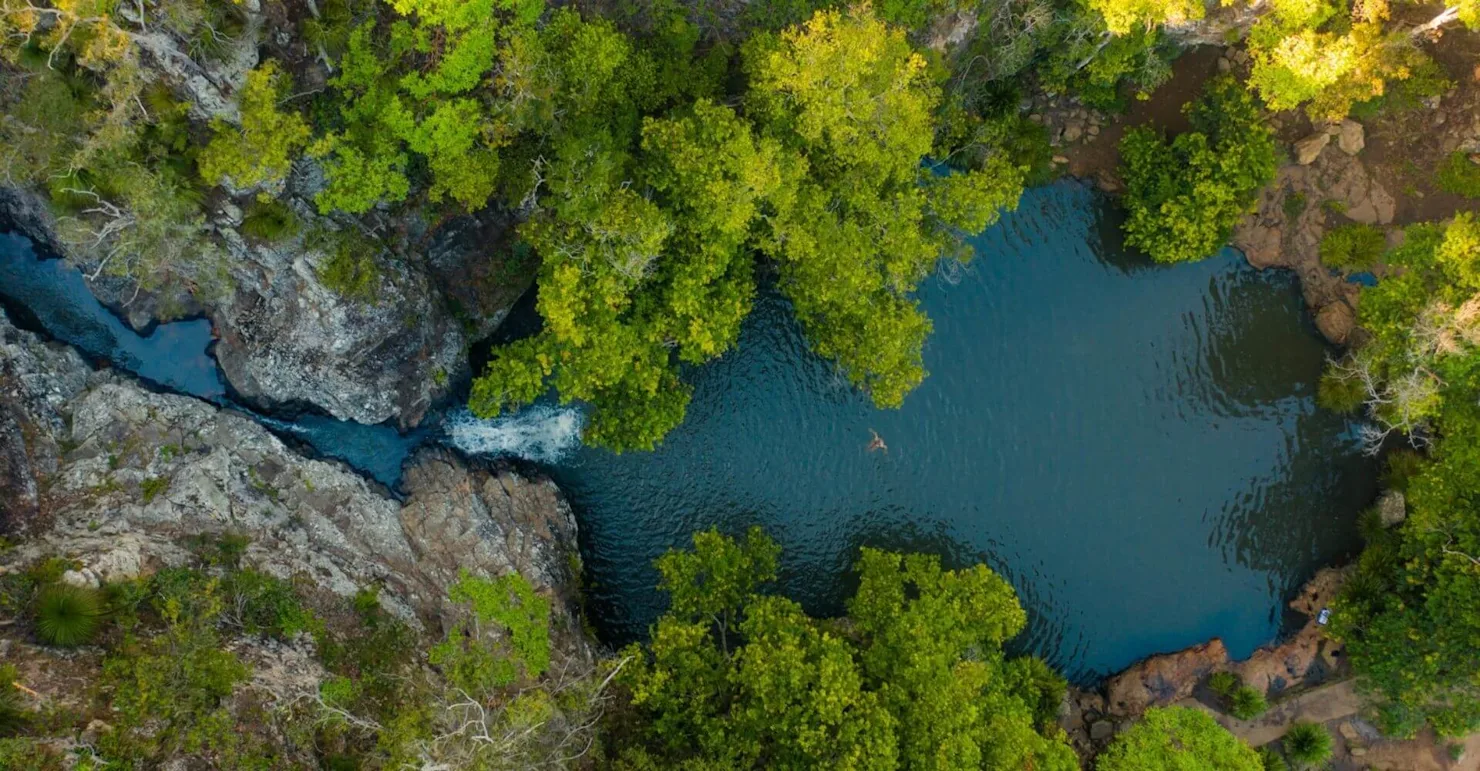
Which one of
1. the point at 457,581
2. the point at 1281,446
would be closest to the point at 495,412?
the point at 457,581

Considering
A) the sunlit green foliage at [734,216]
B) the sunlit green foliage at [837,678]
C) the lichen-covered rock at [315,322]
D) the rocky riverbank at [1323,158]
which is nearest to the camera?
the sunlit green foliage at [734,216]

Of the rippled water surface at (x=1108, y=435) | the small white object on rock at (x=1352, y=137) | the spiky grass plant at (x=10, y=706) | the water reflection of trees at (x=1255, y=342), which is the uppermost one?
the small white object on rock at (x=1352, y=137)

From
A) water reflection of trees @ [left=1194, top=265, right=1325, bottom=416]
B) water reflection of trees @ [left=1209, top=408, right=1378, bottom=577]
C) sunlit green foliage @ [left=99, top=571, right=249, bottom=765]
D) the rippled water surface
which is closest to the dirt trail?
the rippled water surface

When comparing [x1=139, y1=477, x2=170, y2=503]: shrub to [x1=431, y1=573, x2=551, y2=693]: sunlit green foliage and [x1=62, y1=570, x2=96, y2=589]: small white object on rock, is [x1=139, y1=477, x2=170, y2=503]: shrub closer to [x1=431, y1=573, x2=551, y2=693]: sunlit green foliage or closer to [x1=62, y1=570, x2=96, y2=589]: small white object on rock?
[x1=62, y1=570, x2=96, y2=589]: small white object on rock

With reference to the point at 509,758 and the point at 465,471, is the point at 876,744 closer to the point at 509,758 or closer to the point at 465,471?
the point at 509,758

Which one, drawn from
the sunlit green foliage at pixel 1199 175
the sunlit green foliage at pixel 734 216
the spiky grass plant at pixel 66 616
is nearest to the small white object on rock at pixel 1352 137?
the sunlit green foliage at pixel 1199 175

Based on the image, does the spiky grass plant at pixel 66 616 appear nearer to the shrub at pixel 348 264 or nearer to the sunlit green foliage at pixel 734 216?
the shrub at pixel 348 264
